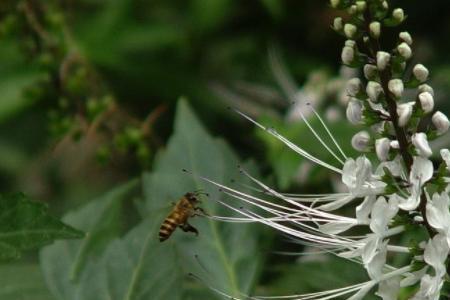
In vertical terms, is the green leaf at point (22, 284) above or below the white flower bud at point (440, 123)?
below

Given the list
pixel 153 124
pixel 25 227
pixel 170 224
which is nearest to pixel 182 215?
pixel 170 224

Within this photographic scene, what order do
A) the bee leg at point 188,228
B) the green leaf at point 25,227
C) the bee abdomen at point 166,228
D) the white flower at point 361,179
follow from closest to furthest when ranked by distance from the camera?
1. the white flower at point 361,179
2. the green leaf at point 25,227
3. the bee abdomen at point 166,228
4. the bee leg at point 188,228

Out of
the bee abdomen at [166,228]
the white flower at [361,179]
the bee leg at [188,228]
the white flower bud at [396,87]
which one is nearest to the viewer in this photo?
the white flower bud at [396,87]

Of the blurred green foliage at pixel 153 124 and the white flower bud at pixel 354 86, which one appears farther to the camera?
the blurred green foliage at pixel 153 124

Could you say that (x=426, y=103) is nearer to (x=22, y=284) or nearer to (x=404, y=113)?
(x=404, y=113)

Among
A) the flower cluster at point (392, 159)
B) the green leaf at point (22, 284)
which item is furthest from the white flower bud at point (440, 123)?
the green leaf at point (22, 284)

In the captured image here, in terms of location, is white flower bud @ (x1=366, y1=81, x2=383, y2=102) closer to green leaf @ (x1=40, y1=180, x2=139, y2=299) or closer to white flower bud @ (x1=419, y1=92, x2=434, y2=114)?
white flower bud @ (x1=419, y1=92, x2=434, y2=114)

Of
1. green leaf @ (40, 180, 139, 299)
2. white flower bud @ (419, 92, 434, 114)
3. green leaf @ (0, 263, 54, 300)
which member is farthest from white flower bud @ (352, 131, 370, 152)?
green leaf @ (0, 263, 54, 300)

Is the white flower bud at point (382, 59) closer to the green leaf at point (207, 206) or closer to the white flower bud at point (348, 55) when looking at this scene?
the white flower bud at point (348, 55)
